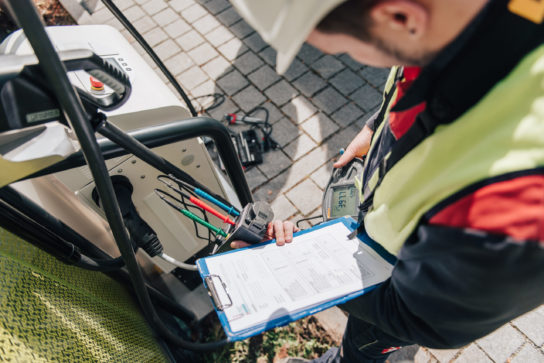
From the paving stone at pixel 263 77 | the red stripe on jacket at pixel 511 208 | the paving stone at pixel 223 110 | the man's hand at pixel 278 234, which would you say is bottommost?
the paving stone at pixel 223 110

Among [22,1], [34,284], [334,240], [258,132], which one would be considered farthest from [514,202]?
[258,132]

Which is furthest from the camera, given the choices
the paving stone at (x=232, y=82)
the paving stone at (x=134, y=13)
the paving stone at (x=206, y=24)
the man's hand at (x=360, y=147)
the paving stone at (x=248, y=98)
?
the paving stone at (x=134, y=13)

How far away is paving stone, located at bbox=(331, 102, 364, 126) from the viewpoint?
116 inches

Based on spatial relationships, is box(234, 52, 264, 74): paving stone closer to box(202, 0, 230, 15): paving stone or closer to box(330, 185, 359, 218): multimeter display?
box(202, 0, 230, 15): paving stone

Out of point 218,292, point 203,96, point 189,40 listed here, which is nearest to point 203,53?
point 189,40

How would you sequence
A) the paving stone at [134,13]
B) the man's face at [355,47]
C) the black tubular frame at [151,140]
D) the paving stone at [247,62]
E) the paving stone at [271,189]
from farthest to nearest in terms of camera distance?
the paving stone at [134,13] < the paving stone at [247,62] < the paving stone at [271,189] < the black tubular frame at [151,140] < the man's face at [355,47]

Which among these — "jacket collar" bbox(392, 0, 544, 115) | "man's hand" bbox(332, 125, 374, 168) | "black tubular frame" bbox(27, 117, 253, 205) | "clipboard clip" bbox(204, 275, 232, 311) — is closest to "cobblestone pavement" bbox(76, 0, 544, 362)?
"man's hand" bbox(332, 125, 374, 168)

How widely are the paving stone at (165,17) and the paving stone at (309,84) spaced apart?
1.77 metres

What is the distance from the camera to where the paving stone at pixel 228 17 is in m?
3.71

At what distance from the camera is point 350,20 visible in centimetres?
70

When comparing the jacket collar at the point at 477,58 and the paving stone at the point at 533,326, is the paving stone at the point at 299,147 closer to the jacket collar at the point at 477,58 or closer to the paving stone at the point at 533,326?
the paving stone at the point at 533,326

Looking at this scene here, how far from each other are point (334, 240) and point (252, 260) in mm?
348

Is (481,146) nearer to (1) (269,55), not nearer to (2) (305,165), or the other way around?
(2) (305,165)

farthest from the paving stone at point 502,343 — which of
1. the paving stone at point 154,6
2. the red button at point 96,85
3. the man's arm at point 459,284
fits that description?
the paving stone at point 154,6
